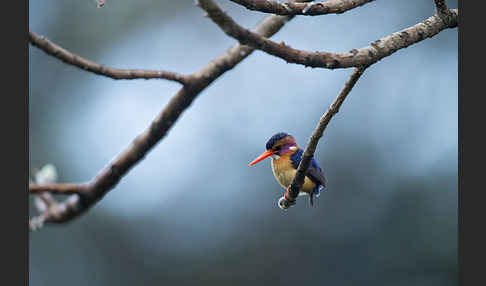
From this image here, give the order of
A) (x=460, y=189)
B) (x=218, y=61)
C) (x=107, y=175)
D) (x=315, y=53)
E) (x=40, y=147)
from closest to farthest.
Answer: (x=315, y=53) < (x=460, y=189) < (x=107, y=175) < (x=218, y=61) < (x=40, y=147)

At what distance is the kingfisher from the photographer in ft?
7.79

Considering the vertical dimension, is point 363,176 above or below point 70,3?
below

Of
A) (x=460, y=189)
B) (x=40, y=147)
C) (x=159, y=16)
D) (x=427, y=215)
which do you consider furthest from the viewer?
(x=159, y=16)

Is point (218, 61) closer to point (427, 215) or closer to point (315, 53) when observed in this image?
point (315, 53)

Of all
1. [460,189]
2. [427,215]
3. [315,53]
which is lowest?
[427,215]

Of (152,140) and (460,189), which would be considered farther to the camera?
(152,140)

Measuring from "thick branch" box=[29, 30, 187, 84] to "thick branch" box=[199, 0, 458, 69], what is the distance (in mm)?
719

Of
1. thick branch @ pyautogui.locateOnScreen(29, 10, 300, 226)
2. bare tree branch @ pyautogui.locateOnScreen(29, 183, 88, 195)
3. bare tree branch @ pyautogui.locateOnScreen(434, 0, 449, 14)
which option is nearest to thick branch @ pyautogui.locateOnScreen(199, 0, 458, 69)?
bare tree branch @ pyautogui.locateOnScreen(434, 0, 449, 14)

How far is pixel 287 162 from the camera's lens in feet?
8.34

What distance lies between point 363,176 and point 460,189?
4.13 metres

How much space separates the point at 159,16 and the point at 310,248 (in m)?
3.56

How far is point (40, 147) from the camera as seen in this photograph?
6691 mm

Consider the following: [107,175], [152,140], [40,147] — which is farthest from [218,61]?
[40,147]

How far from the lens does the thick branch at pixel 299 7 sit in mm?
1600
